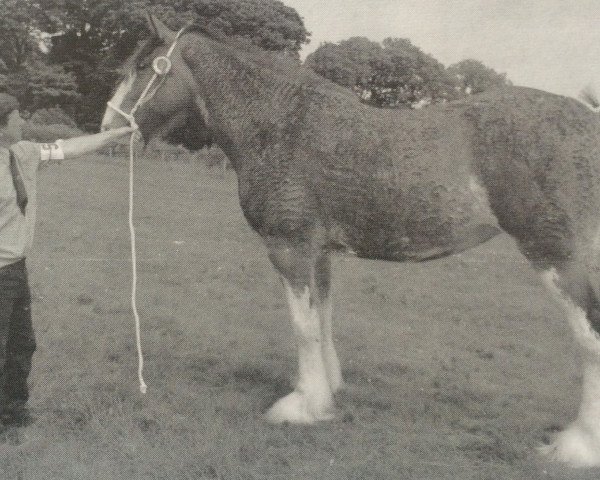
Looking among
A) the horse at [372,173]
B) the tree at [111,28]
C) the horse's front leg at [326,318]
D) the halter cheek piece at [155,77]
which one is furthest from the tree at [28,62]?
the horse's front leg at [326,318]

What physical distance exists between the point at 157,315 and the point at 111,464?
3.80 m

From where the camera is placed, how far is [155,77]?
205 inches

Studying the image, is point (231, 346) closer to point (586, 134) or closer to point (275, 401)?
point (275, 401)

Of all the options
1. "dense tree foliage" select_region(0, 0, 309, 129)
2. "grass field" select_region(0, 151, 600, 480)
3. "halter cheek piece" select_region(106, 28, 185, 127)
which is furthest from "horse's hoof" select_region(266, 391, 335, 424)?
"dense tree foliage" select_region(0, 0, 309, 129)

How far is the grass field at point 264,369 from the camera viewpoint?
4.50 metres

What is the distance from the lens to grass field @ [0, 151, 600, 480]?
4500mm

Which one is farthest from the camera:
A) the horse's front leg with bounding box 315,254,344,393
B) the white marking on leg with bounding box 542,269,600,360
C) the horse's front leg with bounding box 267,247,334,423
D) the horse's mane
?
the horse's front leg with bounding box 315,254,344,393

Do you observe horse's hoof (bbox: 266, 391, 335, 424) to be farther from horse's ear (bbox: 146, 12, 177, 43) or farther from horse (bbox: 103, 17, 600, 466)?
horse's ear (bbox: 146, 12, 177, 43)

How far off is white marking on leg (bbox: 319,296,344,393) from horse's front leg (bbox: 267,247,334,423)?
37 centimetres

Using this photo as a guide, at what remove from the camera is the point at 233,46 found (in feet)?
17.5

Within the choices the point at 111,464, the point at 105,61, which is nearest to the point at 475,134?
the point at 111,464

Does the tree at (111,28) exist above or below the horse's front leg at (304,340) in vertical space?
above

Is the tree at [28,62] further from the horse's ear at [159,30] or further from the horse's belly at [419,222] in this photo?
the horse's belly at [419,222]

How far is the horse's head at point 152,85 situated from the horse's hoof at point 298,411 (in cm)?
254
